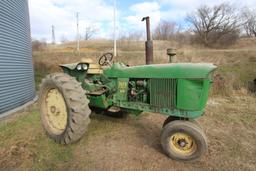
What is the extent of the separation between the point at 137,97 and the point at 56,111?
148cm

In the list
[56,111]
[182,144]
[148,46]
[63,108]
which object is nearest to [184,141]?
[182,144]

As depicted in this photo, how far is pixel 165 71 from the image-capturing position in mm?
3336

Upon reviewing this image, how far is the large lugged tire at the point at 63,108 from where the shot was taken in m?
3.39

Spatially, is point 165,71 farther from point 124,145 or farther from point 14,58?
point 14,58

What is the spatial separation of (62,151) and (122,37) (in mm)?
36891

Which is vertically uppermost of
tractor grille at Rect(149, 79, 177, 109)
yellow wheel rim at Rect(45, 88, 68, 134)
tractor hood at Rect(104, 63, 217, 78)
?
tractor hood at Rect(104, 63, 217, 78)

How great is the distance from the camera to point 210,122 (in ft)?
16.4

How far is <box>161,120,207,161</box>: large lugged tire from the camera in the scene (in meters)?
3.04

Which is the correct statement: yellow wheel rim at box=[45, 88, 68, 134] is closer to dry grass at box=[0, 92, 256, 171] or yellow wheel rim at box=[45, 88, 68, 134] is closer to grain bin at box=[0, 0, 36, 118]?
dry grass at box=[0, 92, 256, 171]

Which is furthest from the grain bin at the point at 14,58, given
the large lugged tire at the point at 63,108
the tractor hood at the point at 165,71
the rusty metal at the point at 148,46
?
the rusty metal at the point at 148,46

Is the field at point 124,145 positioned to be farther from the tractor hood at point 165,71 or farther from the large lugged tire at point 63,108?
the tractor hood at point 165,71

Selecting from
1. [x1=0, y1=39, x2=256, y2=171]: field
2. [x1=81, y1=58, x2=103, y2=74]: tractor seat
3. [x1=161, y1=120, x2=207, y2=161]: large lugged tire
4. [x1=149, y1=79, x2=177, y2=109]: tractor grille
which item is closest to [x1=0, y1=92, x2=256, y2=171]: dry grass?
[x1=0, y1=39, x2=256, y2=171]: field

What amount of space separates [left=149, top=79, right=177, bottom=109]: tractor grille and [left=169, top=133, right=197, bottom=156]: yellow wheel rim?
1.48 ft

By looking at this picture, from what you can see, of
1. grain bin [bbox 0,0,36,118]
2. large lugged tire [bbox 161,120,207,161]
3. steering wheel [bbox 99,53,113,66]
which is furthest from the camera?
grain bin [bbox 0,0,36,118]
